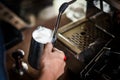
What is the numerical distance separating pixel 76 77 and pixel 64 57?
0.11 m

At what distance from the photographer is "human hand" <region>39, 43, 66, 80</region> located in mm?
1084

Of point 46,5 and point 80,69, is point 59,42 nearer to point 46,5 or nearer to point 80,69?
point 80,69

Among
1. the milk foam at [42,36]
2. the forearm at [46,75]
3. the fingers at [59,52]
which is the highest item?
the milk foam at [42,36]

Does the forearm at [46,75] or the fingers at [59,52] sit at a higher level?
the fingers at [59,52]

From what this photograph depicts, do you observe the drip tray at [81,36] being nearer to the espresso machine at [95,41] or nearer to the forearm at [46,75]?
the espresso machine at [95,41]

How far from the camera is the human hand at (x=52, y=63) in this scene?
1.08 metres

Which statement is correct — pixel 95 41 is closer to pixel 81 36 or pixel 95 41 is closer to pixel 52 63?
pixel 81 36

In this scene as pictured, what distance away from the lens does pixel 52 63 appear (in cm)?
111

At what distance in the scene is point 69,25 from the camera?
4.17 ft

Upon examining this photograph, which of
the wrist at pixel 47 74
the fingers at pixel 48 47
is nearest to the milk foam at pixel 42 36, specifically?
the fingers at pixel 48 47

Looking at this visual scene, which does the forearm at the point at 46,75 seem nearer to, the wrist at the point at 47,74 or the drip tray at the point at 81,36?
the wrist at the point at 47,74

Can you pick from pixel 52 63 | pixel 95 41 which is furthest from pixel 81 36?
pixel 52 63

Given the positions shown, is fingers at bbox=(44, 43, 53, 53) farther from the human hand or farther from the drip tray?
the drip tray

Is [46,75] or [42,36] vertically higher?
[42,36]
